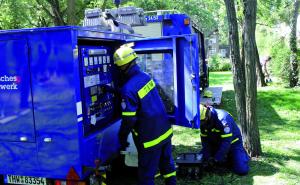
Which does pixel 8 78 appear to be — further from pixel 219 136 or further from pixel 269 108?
pixel 269 108

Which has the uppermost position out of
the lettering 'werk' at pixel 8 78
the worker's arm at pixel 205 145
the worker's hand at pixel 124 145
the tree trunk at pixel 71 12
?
the tree trunk at pixel 71 12

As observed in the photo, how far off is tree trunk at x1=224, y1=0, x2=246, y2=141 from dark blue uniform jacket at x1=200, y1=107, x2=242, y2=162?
636 millimetres

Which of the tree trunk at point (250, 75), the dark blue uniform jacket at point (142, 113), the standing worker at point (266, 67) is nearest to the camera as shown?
the dark blue uniform jacket at point (142, 113)

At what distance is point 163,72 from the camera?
16.0ft

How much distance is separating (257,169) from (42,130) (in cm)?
382

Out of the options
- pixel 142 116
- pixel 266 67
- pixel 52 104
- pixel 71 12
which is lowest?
pixel 142 116

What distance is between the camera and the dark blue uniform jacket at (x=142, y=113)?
4176 mm

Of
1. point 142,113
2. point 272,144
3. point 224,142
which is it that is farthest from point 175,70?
point 272,144

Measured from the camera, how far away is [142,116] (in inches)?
170

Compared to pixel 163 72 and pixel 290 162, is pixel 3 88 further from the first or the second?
pixel 290 162

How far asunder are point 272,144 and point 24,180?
5.37 m

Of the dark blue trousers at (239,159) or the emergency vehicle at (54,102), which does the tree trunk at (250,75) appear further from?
the emergency vehicle at (54,102)

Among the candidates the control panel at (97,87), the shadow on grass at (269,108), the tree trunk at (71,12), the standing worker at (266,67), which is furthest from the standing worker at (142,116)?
the standing worker at (266,67)

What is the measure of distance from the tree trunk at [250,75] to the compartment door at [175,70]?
2.06 metres
